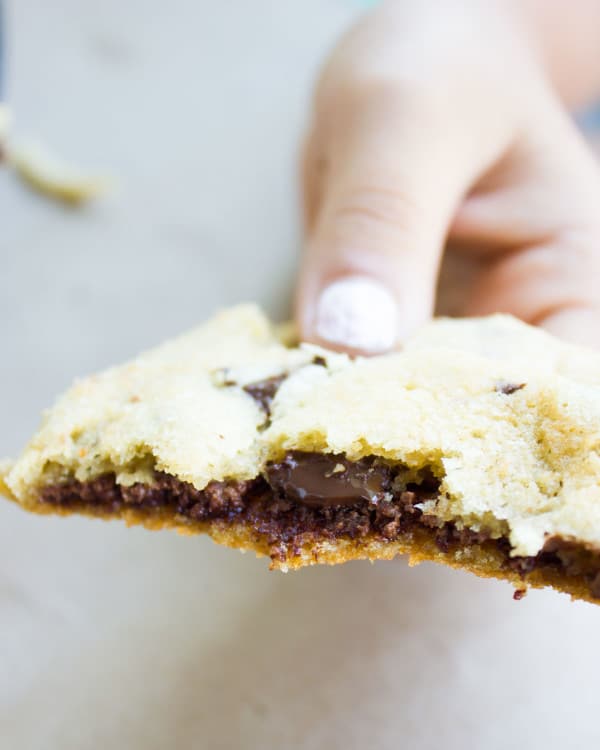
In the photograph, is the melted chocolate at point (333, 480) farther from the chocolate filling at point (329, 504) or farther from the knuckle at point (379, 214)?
the knuckle at point (379, 214)

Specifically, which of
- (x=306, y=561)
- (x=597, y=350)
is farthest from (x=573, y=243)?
(x=306, y=561)

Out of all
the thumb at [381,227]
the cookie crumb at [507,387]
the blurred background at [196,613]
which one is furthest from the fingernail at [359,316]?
the blurred background at [196,613]

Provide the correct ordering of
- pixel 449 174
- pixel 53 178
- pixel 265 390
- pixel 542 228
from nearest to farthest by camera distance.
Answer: pixel 265 390
pixel 449 174
pixel 542 228
pixel 53 178

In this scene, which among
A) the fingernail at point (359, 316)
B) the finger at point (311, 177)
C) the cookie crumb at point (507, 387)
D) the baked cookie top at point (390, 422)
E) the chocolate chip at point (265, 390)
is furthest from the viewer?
the finger at point (311, 177)

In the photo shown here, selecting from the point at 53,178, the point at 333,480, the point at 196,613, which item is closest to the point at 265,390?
the point at 333,480

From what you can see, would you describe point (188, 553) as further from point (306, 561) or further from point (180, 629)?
point (306, 561)

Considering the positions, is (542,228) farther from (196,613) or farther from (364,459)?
(196,613)

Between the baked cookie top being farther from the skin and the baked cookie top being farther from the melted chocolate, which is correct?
the skin
